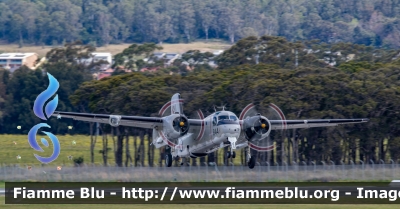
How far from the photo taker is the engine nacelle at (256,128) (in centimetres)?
5131

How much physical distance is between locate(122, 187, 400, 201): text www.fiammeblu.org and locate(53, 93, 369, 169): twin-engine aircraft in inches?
94.5

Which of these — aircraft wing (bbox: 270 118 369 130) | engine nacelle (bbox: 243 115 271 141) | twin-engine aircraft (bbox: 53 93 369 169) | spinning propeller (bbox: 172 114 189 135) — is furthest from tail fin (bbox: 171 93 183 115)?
engine nacelle (bbox: 243 115 271 141)

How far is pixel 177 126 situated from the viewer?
177 ft

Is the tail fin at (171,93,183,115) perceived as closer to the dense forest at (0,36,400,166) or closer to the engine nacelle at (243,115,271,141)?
the engine nacelle at (243,115,271,141)

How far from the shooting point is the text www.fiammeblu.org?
5022cm

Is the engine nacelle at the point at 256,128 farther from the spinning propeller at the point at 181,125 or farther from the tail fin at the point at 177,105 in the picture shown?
the tail fin at the point at 177,105

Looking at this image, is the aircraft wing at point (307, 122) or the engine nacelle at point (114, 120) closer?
the engine nacelle at point (114, 120)

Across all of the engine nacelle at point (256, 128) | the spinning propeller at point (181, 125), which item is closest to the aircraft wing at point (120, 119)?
the spinning propeller at point (181, 125)

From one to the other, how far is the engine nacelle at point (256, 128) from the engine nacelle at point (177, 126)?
459cm

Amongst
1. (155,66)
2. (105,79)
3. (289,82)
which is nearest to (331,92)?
(289,82)

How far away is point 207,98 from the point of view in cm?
7531

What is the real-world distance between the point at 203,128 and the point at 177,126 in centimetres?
187

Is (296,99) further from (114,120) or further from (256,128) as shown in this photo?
(114,120)

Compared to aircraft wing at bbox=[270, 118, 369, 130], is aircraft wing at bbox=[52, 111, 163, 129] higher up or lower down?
higher up
